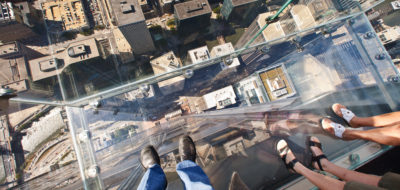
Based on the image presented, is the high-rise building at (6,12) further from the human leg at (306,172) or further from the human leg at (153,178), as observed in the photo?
the human leg at (306,172)

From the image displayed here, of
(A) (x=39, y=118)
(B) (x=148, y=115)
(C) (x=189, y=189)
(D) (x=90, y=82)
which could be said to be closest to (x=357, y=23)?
(C) (x=189, y=189)

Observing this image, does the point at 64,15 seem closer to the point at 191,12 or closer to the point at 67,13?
the point at 67,13

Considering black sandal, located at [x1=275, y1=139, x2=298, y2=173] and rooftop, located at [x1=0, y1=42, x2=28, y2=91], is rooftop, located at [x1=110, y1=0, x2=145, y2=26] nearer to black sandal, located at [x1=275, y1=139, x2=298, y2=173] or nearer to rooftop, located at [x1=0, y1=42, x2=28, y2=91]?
rooftop, located at [x1=0, y1=42, x2=28, y2=91]

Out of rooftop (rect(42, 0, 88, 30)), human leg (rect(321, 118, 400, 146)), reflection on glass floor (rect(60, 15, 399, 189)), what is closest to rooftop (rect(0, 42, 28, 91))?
rooftop (rect(42, 0, 88, 30))

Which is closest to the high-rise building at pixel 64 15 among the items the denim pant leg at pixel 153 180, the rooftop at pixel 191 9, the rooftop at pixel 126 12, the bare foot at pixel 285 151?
the rooftop at pixel 126 12

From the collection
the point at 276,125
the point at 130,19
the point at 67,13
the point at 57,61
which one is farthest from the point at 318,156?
the point at 67,13

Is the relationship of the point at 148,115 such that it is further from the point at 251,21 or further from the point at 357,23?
the point at 251,21
